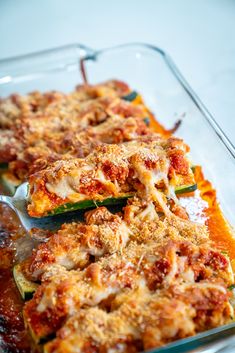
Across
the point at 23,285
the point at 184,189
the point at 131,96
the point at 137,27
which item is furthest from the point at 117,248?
the point at 137,27

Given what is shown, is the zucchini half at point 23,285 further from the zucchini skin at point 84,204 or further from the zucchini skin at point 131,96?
the zucchini skin at point 131,96

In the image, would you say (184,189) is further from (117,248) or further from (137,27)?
(137,27)

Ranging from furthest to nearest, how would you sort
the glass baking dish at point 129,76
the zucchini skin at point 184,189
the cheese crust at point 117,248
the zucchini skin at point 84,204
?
1. the glass baking dish at point 129,76
2. the zucchini skin at point 184,189
3. the zucchini skin at point 84,204
4. the cheese crust at point 117,248

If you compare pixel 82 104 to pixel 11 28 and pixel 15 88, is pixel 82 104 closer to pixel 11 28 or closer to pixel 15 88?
pixel 15 88

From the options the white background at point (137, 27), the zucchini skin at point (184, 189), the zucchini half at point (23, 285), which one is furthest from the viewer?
the white background at point (137, 27)

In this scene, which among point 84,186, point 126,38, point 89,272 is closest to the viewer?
point 89,272

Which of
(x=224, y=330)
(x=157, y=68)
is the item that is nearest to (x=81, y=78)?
(x=157, y=68)

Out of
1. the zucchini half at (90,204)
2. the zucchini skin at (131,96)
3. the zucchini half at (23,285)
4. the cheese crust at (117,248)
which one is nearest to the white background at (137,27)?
the zucchini skin at (131,96)
